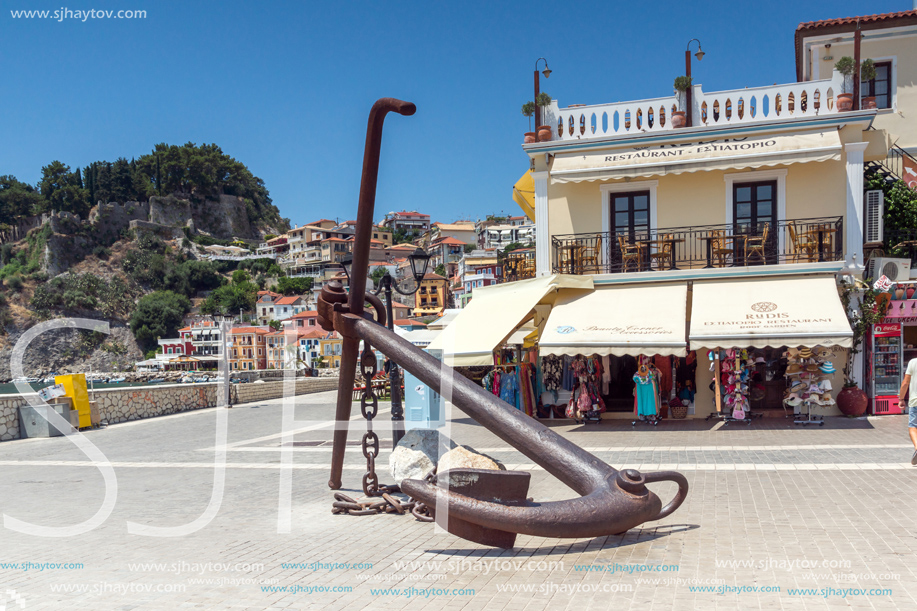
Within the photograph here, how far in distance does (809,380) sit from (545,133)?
294 inches

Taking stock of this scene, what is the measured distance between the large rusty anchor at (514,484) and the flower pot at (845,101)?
11808 millimetres

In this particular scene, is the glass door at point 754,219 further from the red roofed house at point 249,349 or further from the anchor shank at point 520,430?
the red roofed house at point 249,349

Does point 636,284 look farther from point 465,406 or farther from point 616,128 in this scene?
point 465,406

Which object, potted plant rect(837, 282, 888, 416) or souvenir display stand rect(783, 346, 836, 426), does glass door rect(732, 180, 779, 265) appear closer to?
potted plant rect(837, 282, 888, 416)

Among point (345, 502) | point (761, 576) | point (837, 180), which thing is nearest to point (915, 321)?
point (837, 180)

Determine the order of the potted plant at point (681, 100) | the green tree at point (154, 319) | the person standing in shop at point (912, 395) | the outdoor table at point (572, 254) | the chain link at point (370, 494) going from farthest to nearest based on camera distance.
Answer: the green tree at point (154, 319) → the outdoor table at point (572, 254) → the potted plant at point (681, 100) → the person standing in shop at point (912, 395) → the chain link at point (370, 494)

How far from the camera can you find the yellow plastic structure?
47.6 ft

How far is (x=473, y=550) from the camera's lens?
4836 millimetres

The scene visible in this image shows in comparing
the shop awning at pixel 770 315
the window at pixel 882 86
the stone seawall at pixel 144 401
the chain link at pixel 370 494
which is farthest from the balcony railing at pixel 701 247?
the stone seawall at pixel 144 401

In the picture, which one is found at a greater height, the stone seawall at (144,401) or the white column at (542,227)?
the white column at (542,227)

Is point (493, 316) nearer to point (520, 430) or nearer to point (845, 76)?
point (520, 430)

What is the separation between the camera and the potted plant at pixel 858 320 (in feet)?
40.8

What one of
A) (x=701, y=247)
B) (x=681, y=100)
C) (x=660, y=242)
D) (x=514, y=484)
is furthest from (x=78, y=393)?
(x=681, y=100)

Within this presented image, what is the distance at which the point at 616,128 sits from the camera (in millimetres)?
14328
